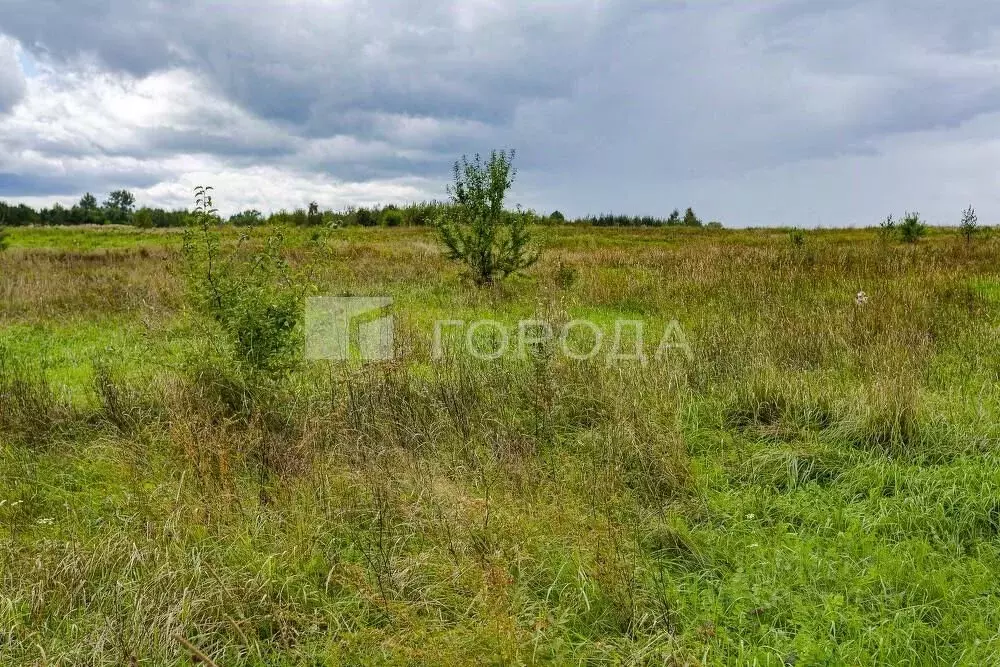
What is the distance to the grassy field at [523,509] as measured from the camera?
99.5 inches

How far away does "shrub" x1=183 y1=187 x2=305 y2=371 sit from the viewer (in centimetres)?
495

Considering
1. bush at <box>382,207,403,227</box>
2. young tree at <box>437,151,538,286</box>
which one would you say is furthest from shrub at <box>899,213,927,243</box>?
bush at <box>382,207,403,227</box>

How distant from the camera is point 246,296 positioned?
4.93m

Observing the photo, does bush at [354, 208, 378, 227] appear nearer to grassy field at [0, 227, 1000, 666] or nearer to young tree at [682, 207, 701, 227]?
young tree at [682, 207, 701, 227]

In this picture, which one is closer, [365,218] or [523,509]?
[523,509]

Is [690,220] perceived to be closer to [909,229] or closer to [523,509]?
[909,229]
